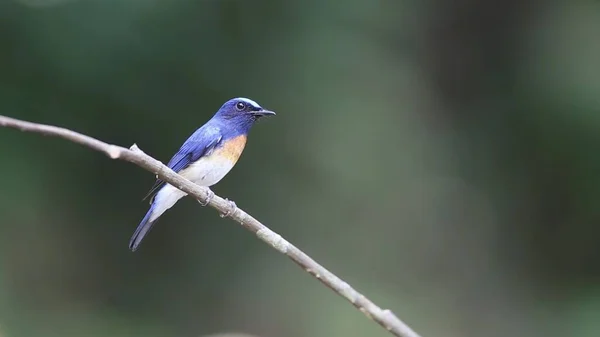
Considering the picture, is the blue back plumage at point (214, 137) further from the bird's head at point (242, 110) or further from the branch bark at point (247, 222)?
the branch bark at point (247, 222)

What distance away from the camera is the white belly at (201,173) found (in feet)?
8.29

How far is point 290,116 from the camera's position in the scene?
5.16 meters

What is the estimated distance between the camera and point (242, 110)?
2.47 metres

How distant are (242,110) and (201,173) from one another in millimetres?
301

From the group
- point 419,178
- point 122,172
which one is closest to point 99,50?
point 122,172

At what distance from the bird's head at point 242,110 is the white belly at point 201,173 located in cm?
17

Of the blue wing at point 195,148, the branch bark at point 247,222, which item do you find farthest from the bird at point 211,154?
the branch bark at point 247,222

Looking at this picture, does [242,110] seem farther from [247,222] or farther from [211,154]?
[247,222]

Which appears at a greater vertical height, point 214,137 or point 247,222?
point 214,137

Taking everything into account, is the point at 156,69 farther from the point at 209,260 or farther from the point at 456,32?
Answer: the point at 456,32

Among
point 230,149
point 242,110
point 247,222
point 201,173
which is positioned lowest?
point 247,222

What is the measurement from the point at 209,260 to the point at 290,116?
4.35ft

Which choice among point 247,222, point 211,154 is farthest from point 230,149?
point 247,222

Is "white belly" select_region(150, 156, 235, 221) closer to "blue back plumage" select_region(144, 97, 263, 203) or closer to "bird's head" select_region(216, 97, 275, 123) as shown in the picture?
"blue back plumage" select_region(144, 97, 263, 203)
